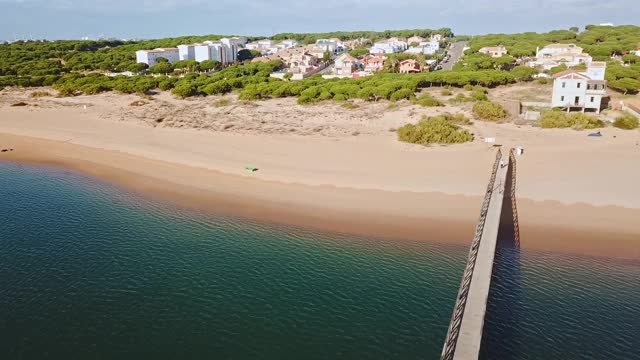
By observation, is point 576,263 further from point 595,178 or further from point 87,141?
point 87,141

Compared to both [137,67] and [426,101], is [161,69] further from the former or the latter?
[426,101]

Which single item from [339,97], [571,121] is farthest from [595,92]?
[339,97]

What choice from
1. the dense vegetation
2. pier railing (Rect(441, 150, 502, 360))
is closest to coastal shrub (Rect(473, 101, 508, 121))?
the dense vegetation

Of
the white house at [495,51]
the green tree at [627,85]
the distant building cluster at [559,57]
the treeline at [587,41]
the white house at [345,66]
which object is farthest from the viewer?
the white house at [495,51]

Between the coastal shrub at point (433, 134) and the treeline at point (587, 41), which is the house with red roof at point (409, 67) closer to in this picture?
the treeline at point (587, 41)

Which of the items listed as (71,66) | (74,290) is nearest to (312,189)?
(74,290)

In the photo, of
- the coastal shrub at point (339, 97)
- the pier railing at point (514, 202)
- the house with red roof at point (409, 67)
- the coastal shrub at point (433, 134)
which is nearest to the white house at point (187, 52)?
the house with red roof at point (409, 67)

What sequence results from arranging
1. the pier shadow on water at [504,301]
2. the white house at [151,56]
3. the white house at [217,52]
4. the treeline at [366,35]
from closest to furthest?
the pier shadow on water at [504,301]
the white house at [151,56]
the white house at [217,52]
the treeline at [366,35]
